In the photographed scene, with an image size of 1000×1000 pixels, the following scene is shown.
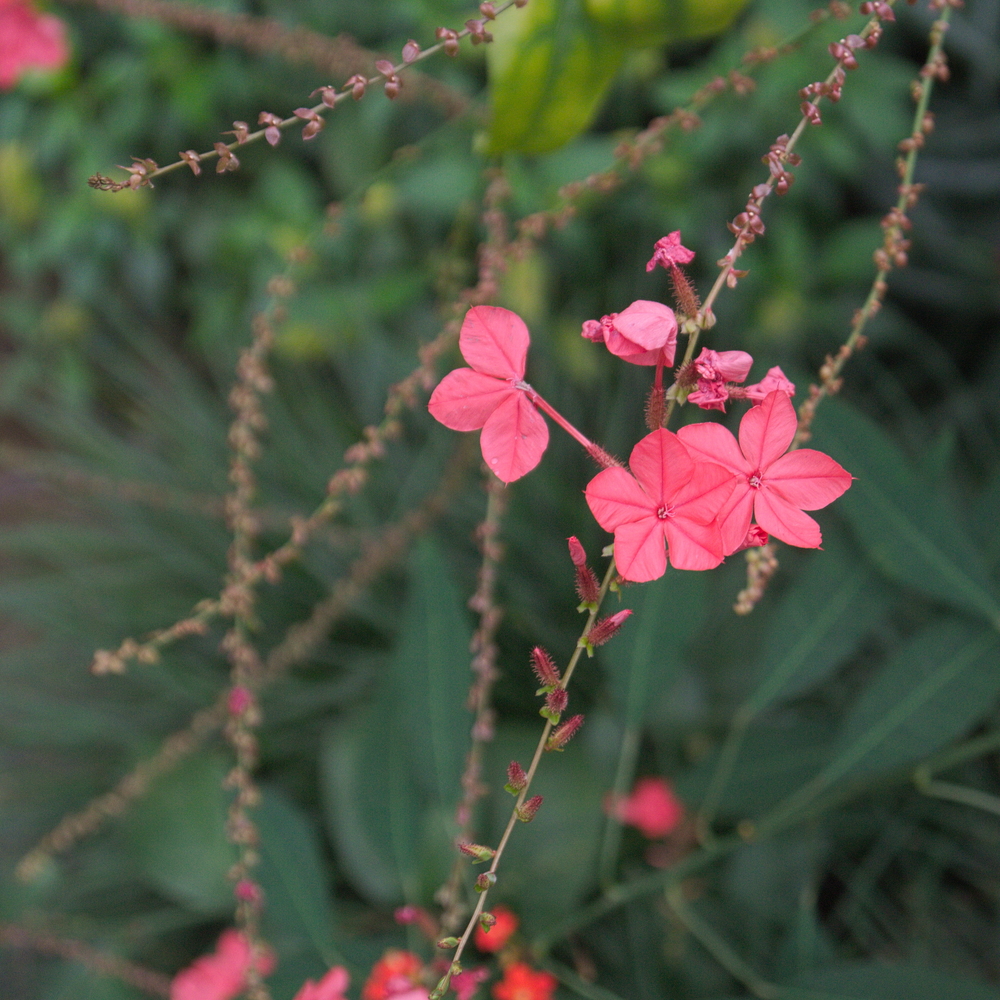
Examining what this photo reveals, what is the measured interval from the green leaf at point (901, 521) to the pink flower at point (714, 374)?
333 millimetres

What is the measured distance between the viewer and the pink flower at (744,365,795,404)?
0.32 metres

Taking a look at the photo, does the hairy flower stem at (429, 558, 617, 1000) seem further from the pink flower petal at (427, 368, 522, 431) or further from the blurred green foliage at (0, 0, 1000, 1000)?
the blurred green foliage at (0, 0, 1000, 1000)

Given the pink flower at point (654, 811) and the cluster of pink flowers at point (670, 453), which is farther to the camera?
the pink flower at point (654, 811)

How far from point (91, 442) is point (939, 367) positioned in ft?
3.89

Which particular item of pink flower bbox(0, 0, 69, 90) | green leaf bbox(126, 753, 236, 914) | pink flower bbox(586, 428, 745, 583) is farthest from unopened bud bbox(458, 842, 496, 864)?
pink flower bbox(0, 0, 69, 90)

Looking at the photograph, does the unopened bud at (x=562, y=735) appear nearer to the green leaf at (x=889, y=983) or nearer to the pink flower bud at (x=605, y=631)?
the pink flower bud at (x=605, y=631)

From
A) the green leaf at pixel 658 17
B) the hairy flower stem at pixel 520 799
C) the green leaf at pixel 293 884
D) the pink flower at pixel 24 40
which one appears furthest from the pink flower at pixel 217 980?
the pink flower at pixel 24 40

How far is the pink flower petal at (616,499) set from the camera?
11.7 inches

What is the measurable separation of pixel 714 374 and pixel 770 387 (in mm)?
28

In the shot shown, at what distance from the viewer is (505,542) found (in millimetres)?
1036

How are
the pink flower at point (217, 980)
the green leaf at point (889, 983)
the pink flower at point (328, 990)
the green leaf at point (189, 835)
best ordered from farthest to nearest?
the green leaf at point (189, 835), the pink flower at point (217, 980), the green leaf at point (889, 983), the pink flower at point (328, 990)

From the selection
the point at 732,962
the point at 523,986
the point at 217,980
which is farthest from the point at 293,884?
the point at 732,962

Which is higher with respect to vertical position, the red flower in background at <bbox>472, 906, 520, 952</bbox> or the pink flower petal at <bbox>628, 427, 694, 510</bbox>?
the pink flower petal at <bbox>628, 427, 694, 510</bbox>

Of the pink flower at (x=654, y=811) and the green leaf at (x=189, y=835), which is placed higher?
the green leaf at (x=189, y=835)
